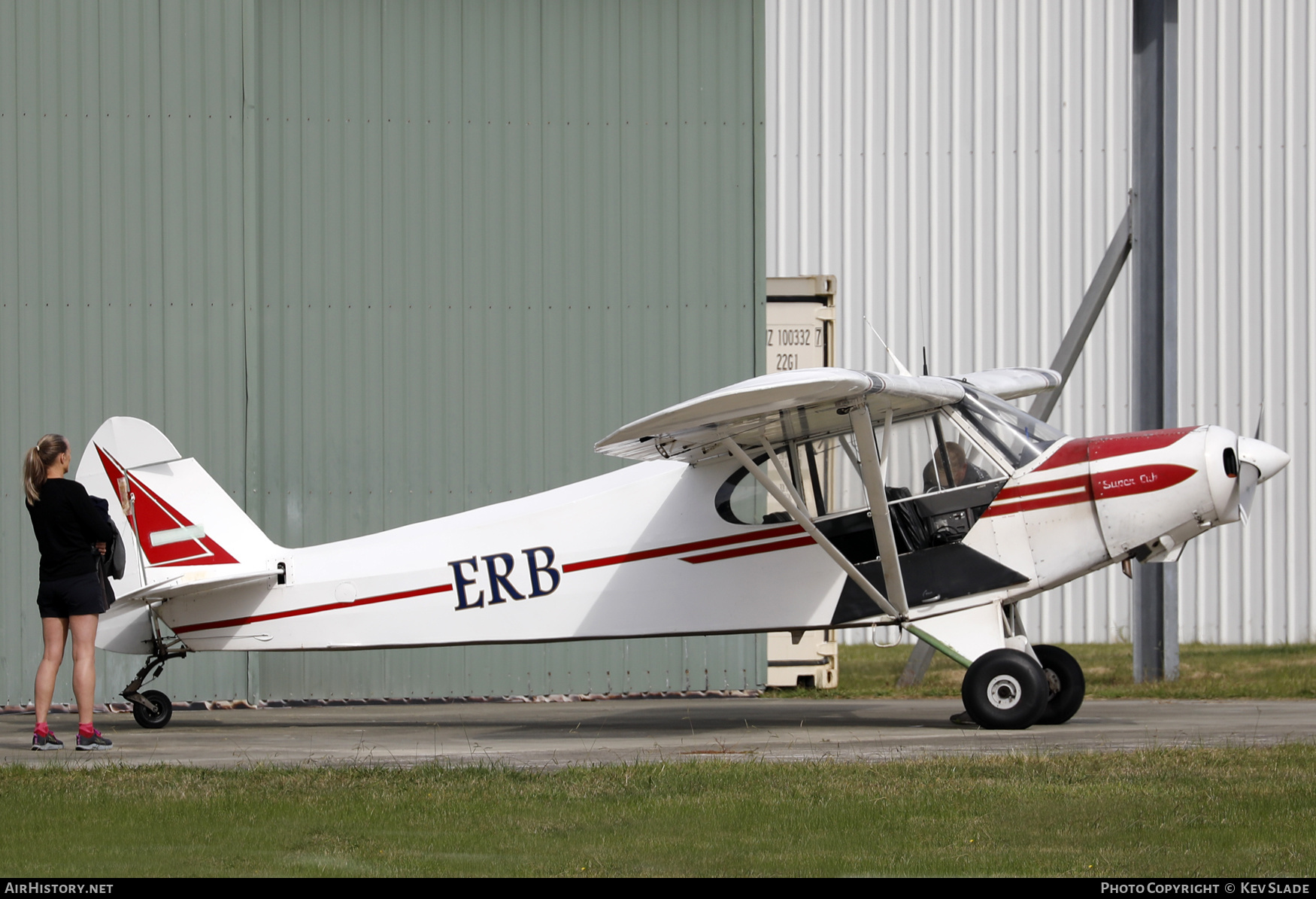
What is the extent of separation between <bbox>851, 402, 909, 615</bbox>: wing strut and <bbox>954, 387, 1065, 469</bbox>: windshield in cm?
63

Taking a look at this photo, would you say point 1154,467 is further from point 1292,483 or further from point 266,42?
point 1292,483

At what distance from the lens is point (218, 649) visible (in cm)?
1017

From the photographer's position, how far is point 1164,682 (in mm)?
12945

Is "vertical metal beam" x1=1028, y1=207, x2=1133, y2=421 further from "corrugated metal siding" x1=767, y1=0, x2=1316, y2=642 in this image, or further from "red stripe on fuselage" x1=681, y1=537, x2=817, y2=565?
"red stripe on fuselage" x1=681, y1=537, x2=817, y2=565

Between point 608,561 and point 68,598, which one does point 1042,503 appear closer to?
point 608,561

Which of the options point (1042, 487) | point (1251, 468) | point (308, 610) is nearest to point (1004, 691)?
point (1042, 487)

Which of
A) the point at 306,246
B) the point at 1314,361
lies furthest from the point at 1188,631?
the point at 306,246

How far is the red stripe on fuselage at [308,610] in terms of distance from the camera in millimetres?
9969

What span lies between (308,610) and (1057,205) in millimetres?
12286

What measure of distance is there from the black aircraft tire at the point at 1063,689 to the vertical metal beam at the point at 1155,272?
386 centimetres

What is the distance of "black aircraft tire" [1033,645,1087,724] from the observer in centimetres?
963

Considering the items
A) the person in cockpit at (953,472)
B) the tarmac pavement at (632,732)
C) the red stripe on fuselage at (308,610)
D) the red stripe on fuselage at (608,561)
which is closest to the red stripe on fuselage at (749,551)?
the red stripe on fuselage at (608,561)

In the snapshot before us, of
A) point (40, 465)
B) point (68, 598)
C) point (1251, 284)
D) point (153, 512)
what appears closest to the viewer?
point (68, 598)

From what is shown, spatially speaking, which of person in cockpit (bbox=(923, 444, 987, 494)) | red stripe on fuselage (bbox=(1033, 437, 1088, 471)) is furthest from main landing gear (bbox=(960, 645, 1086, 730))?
red stripe on fuselage (bbox=(1033, 437, 1088, 471))
